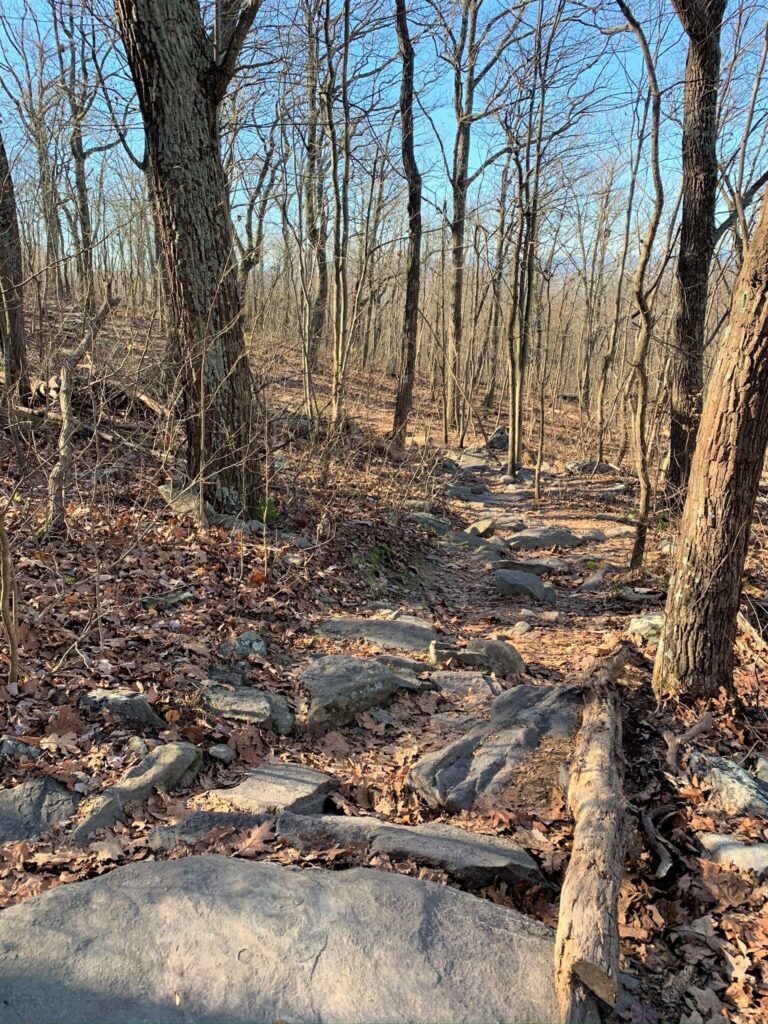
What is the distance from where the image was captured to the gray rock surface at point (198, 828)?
3098 millimetres

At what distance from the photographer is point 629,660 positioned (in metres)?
5.41

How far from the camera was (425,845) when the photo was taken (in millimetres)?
3188

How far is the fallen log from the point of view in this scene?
7.75 ft

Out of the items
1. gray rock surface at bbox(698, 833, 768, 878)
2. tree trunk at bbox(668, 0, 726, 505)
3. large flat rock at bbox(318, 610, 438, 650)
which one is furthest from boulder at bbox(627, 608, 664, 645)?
tree trunk at bbox(668, 0, 726, 505)

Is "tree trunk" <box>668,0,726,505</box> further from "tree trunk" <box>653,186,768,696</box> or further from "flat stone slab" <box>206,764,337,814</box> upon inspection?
"flat stone slab" <box>206,764,337,814</box>

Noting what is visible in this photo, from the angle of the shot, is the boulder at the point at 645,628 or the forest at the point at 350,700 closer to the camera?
the forest at the point at 350,700

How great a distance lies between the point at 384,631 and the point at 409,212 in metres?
8.78

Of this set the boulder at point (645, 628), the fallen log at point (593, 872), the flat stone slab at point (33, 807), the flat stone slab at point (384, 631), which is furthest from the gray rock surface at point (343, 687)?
the boulder at point (645, 628)

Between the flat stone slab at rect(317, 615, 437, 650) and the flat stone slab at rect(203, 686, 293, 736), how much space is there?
1.33m

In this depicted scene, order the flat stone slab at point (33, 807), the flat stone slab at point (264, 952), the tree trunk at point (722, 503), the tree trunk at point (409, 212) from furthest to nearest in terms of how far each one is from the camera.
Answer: the tree trunk at point (409, 212) → the tree trunk at point (722, 503) → the flat stone slab at point (33, 807) → the flat stone slab at point (264, 952)

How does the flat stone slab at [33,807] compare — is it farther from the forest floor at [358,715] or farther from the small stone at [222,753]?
the small stone at [222,753]

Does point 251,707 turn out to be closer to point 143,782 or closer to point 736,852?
point 143,782

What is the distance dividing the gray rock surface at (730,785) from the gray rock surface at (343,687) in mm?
2072

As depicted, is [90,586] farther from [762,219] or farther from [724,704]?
[762,219]
